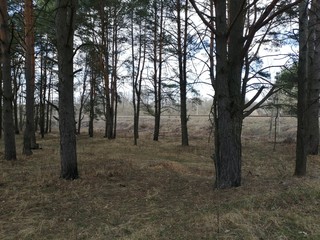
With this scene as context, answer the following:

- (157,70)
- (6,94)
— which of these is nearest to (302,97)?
(6,94)

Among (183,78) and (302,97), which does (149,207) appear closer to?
(302,97)

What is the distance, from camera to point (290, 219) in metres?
3.97

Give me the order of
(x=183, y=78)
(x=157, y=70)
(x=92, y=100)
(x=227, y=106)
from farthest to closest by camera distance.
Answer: (x=92, y=100), (x=157, y=70), (x=183, y=78), (x=227, y=106)

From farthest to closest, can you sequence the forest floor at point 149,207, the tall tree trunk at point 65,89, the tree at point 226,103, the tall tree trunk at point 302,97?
the tall tree trunk at point 302,97 < the tall tree trunk at point 65,89 < the tree at point 226,103 < the forest floor at point 149,207

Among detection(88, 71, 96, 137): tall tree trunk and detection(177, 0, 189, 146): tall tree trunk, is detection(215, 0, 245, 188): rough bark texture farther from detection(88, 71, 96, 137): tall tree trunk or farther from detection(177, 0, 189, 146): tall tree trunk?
detection(88, 71, 96, 137): tall tree trunk

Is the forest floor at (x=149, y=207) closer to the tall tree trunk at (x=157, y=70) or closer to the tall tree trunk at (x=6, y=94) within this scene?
the tall tree trunk at (x=6, y=94)

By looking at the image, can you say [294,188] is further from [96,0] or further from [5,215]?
[96,0]

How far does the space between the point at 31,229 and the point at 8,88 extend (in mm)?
6795

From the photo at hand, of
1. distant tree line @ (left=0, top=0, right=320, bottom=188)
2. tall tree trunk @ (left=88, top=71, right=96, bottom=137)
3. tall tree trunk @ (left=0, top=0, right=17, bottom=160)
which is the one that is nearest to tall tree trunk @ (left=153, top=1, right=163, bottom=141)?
distant tree line @ (left=0, top=0, right=320, bottom=188)

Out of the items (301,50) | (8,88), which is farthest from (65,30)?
(301,50)

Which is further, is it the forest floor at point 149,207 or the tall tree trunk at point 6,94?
the tall tree trunk at point 6,94

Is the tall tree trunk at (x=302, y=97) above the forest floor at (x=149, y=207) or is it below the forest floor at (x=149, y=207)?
above

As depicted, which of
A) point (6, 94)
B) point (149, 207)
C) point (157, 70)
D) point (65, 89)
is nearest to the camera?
point (149, 207)

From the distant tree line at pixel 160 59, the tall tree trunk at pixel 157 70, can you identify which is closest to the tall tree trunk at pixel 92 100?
the distant tree line at pixel 160 59
